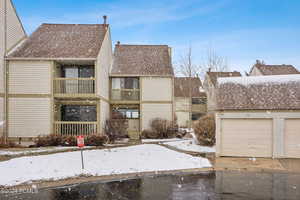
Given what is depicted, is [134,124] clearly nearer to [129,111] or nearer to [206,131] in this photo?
[129,111]

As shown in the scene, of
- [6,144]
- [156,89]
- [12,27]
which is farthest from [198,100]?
[6,144]

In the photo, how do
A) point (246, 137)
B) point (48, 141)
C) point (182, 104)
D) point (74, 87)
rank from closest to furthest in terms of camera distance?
point (246, 137)
point (48, 141)
point (74, 87)
point (182, 104)

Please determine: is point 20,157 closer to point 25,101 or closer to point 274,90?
point 25,101

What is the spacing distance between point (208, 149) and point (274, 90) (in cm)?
525

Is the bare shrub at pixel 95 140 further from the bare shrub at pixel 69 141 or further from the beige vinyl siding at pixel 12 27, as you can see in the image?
the beige vinyl siding at pixel 12 27

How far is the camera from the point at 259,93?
1195cm

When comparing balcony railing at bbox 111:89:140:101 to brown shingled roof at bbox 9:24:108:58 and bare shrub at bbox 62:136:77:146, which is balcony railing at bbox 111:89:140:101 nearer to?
brown shingled roof at bbox 9:24:108:58

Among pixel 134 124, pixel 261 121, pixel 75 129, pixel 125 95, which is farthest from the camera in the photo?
pixel 134 124

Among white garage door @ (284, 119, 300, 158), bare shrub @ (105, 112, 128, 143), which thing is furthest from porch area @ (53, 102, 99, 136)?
white garage door @ (284, 119, 300, 158)

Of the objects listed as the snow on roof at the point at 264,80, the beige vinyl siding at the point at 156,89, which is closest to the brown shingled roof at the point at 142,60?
the beige vinyl siding at the point at 156,89

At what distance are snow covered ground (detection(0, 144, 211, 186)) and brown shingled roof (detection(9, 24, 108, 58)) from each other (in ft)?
25.8

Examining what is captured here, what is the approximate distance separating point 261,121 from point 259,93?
166 cm

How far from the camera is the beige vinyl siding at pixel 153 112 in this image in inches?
768

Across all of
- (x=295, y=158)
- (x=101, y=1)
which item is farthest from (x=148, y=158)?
(x=101, y=1)
